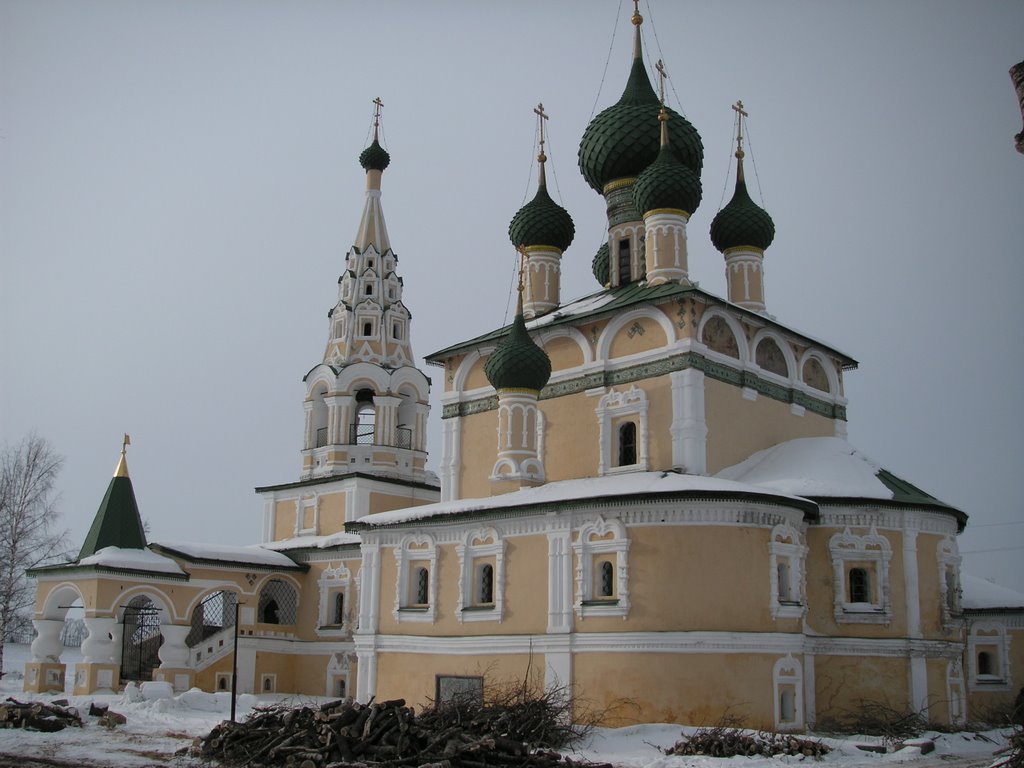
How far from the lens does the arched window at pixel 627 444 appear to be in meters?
15.2

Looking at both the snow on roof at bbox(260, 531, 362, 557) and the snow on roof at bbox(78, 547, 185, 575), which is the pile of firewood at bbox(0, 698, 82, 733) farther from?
the snow on roof at bbox(260, 531, 362, 557)

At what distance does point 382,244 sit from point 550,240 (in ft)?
19.2

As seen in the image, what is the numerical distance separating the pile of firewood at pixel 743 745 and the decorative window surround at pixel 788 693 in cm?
Answer: 143

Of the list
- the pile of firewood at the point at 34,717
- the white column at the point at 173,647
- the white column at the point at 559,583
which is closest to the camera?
the pile of firewood at the point at 34,717

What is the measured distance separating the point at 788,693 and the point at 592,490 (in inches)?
130

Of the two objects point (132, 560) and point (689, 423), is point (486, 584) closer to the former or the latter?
point (689, 423)

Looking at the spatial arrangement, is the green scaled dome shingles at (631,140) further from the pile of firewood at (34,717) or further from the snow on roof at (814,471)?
the pile of firewood at (34,717)

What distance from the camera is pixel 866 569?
13.8m

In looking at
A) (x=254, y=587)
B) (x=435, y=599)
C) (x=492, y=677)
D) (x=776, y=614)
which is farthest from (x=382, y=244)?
(x=776, y=614)

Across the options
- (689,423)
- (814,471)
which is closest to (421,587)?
(689,423)

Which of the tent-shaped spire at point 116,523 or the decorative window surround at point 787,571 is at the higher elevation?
the tent-shaped spire at point 116,523

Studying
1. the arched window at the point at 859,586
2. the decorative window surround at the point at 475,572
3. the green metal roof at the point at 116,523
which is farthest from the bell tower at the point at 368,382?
the arched window at the point at 859,586

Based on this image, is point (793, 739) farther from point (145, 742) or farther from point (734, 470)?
point (145, 742)

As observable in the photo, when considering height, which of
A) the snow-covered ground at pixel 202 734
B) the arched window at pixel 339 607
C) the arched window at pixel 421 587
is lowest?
the snow-covered ground at pixel 202 734
